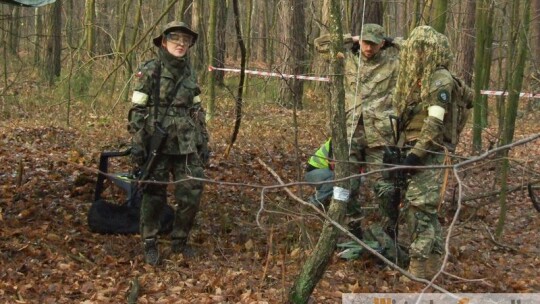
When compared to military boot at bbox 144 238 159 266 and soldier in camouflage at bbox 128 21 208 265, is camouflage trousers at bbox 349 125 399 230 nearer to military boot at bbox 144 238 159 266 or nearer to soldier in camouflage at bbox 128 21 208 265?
soldier in camouflage at bbox 128 21 208 265

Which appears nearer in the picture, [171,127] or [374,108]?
[171,127]

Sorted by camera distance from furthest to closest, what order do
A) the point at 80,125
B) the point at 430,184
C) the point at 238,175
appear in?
the point at 80,125 < the point at 238,175 < the point at 430,184

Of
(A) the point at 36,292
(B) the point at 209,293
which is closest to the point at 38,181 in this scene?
(A) the point at 36,292

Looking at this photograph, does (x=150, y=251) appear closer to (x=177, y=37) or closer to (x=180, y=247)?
(x=180, y=247)

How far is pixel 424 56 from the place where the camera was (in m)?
5.21

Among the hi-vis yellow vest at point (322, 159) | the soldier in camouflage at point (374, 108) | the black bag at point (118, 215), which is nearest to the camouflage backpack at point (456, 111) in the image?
the soldier in camouflage at point (374, 108)

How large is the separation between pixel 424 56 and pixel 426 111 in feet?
1.38

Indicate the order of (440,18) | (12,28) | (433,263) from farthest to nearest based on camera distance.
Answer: (12,28) → (440,18) → (433,263)

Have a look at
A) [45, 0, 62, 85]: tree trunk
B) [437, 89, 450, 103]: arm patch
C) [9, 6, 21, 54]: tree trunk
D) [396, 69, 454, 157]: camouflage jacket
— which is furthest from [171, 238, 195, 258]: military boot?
A: [45, 0, 62, 85]: tree trunk

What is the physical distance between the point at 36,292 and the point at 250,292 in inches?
58.9

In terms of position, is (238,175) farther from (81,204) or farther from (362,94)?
(362,94)

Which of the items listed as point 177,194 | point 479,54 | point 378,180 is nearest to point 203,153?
point 177,194

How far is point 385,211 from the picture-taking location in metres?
6.04

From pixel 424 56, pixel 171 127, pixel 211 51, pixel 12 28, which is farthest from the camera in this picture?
pixel 12 28
